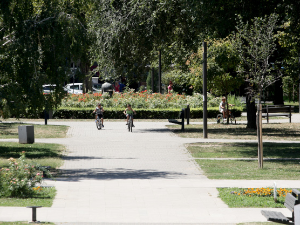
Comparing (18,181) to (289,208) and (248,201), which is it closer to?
(248,201)

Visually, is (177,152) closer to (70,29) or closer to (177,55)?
(70,29)

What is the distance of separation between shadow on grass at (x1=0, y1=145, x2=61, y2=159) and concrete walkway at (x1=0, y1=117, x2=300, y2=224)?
2.36ft

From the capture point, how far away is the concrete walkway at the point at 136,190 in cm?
828

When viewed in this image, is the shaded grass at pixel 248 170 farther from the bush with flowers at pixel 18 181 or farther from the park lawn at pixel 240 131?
the park lawn at pixel 240 131

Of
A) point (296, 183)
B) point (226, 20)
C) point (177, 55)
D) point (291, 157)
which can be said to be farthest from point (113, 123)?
point (296, 183)

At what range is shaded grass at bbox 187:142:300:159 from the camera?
16.2 metres

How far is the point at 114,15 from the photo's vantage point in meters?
23.8

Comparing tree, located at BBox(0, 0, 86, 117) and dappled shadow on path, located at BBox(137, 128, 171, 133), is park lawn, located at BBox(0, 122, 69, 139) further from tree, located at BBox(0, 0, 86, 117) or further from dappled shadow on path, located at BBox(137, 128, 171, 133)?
tree, located at BBox(0, 0, 86, 117)

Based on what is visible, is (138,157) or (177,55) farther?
(177,55)

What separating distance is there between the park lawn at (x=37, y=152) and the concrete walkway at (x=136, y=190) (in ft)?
1.33

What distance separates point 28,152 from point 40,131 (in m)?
7.03

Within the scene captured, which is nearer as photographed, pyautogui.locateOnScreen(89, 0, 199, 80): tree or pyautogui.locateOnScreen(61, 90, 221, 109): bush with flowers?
pyautogui.locateOnScreen(89, 0, 199, 80): tree

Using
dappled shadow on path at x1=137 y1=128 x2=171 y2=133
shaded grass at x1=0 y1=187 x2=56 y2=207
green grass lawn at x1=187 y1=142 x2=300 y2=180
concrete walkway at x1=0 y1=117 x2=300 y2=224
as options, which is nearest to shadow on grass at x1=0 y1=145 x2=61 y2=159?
concrete walkway at x1=0 y1=117 x2=300 y2=224

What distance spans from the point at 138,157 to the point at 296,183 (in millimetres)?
5733
